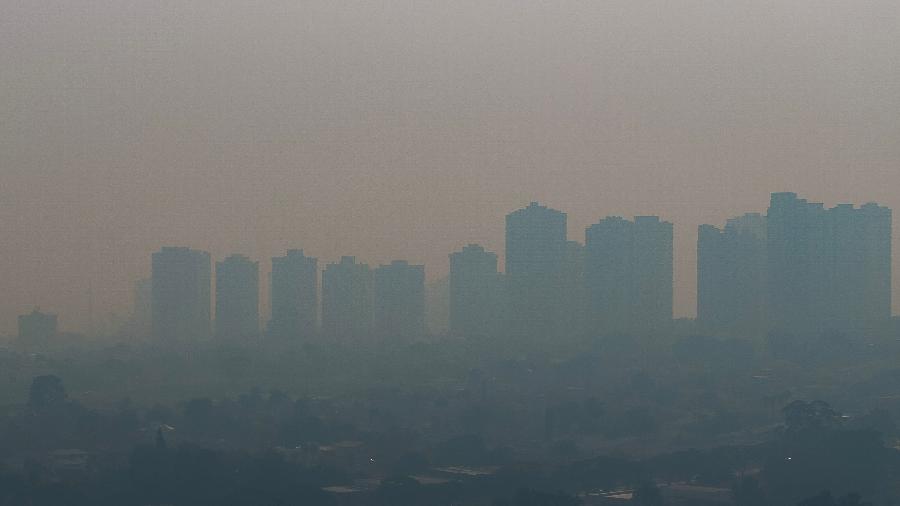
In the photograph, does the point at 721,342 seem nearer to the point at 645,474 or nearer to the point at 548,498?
the point at 645,474

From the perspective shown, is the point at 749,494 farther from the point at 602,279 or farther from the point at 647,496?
the point at 602,279

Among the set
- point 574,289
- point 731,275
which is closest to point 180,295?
point 574,289

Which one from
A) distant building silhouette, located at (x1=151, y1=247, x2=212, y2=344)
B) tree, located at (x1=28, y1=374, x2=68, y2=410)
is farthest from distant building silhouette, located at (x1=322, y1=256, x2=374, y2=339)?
tree, located at (x1=28, y1=374, x2=68, y2=410)

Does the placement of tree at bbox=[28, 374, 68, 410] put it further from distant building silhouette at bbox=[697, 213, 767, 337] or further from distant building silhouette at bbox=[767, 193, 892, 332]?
distant building silhouette at bbox=[767, 193, 892, 332]

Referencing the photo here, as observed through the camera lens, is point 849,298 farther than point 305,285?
No

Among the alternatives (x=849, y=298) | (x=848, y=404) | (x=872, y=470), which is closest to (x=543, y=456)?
(x=872, y=470)

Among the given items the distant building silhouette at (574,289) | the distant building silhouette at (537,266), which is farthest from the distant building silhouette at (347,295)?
the distant building silhouette at (574,289)
